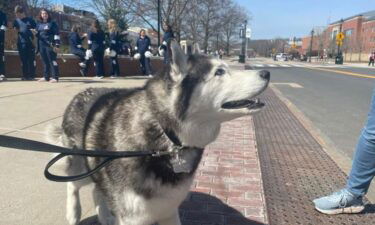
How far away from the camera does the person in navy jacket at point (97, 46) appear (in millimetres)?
13492

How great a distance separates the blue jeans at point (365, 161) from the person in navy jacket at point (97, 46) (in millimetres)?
11490

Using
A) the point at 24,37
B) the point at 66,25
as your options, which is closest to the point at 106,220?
the point at 24,37

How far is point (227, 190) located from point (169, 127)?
1.73 m

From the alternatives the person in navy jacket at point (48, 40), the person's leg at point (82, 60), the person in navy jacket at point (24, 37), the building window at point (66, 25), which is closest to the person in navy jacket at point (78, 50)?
the person's leg at point (82, 60)

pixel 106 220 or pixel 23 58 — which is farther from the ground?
pixel 23 58

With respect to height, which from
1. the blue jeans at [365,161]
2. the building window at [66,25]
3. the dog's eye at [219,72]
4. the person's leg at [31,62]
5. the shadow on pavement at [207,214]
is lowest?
the shadow on pavement at [207,214]

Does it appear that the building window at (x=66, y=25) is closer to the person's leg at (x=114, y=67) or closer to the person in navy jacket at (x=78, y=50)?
the person's leg at (x=114, y=67)

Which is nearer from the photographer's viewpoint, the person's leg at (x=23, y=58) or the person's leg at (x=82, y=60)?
the person's leg at (x=23, y=58)

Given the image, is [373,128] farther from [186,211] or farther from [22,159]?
[22,159]

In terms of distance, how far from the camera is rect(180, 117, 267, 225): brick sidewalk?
3.28 m

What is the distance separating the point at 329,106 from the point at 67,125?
9.21 meters

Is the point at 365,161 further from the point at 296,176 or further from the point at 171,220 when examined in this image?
A: the point at 171,220

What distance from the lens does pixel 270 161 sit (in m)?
5.05

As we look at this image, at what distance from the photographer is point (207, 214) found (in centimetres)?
332
